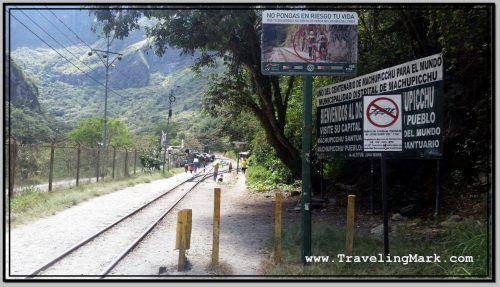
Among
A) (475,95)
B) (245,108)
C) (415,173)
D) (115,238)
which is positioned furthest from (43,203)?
(475,95)

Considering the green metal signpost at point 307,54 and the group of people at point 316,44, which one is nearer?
the green metal signpost at point 307,54

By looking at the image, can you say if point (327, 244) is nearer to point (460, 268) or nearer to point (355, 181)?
point (460, 268)

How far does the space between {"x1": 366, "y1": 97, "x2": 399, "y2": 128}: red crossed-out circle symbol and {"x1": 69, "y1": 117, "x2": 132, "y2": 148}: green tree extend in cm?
5600

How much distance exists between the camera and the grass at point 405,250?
6.13 meters

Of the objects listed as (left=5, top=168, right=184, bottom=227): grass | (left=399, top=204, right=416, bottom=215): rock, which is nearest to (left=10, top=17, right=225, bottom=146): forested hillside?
(left=5, top=168, right=184, bottom=227): grass

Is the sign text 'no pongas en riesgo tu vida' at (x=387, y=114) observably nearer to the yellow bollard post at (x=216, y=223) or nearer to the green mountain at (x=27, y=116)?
the yellow bollard post at (x=216, y=223)

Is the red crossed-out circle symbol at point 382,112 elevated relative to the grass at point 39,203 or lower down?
elevated

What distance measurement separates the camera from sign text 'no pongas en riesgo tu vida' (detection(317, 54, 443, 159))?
22.6ft

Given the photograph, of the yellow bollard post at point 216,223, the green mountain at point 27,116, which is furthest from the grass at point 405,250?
the green mountain at point 27,116

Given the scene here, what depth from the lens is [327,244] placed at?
8.56m

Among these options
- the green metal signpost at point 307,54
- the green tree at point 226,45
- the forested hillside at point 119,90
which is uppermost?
the forested hillside at point 119,90

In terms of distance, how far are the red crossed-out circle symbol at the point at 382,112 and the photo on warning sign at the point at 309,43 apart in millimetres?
872

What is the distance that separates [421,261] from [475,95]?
14.8 feet

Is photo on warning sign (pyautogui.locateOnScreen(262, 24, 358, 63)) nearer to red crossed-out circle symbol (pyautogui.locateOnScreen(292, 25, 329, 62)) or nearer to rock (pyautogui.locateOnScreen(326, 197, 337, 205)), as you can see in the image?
red crossed-out circle symbol (pyautogui.locateOnScreen(292, 25, 329, 62))
